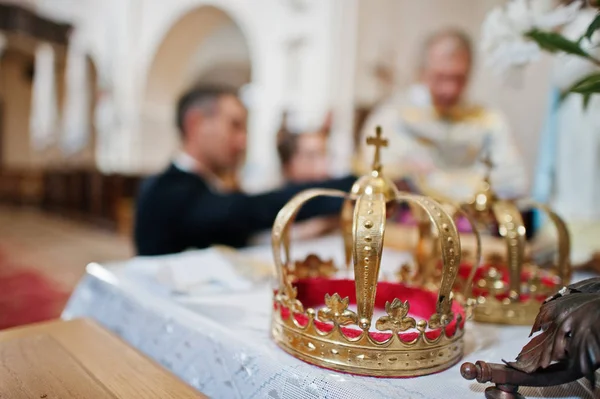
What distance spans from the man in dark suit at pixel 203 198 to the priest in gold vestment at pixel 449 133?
1.85 ft

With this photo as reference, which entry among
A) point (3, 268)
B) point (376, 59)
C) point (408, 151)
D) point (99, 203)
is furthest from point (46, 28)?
point (408, 151)

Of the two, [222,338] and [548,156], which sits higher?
[548,156]

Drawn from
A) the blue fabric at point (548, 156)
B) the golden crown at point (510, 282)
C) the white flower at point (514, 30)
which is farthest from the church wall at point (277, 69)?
the golden crown at point (510, 282)

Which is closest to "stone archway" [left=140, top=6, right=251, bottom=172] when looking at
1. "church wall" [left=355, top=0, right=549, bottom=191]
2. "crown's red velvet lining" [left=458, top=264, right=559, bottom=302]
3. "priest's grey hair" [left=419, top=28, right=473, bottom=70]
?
"church wall" [left=355, top=0, right=549, bottom=191]

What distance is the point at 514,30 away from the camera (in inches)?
38.6

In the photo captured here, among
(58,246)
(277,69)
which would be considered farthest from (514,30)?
(58,246)

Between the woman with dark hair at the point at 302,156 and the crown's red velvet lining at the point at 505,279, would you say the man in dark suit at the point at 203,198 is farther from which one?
the crown's red velvet lining at the point at 505,279

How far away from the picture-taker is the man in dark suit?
5.17 ft

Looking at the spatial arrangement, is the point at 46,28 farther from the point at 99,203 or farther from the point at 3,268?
the point at 3,268

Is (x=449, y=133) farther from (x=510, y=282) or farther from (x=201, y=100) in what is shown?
(x=510, y=282)

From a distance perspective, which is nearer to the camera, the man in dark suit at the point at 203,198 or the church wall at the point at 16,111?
the man in dark suit at the point at 203,198

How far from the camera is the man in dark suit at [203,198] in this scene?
5.17 feet

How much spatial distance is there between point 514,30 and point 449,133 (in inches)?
50.5

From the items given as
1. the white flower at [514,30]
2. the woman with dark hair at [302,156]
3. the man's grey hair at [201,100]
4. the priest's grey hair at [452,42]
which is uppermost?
the priest's grey hair at [452,42]
